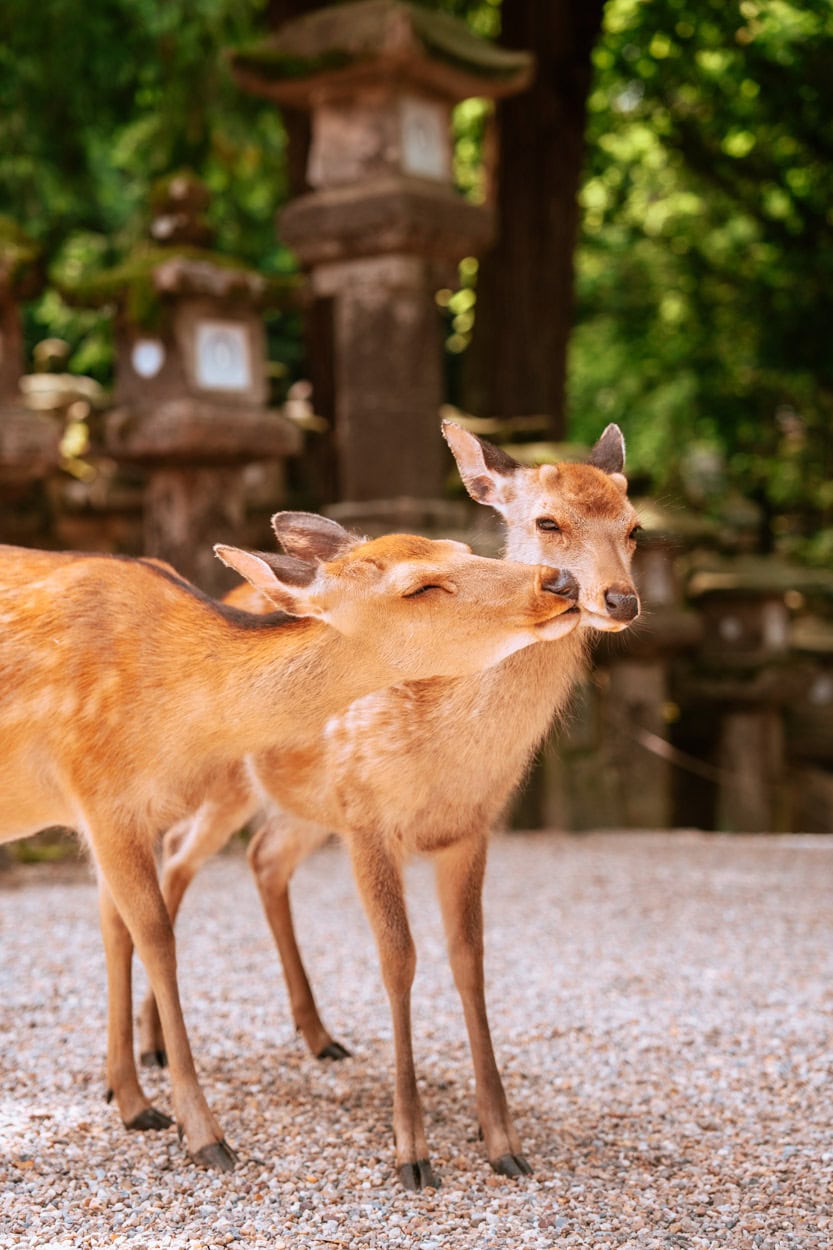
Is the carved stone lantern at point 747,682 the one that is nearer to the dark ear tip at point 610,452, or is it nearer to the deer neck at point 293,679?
the dark ear tip at point 610,452

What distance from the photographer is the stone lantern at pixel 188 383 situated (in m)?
8.07

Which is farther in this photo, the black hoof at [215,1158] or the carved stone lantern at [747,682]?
the carved stone lantern at [747,682]

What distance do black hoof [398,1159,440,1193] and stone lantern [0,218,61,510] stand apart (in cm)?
482

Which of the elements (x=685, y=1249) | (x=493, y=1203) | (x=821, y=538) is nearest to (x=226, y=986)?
(x=493, y=1203)

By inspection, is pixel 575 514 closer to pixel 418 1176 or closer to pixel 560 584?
pixel 560 584

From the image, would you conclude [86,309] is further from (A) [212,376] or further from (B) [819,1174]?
(B) [819,1174]

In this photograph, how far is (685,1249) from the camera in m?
3.28

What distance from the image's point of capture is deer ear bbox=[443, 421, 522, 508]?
367 centimetres

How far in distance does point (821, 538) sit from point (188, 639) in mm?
13737

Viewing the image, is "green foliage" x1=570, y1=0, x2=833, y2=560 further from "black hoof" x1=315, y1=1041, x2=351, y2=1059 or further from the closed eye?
the closed eye

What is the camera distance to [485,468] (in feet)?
12.1

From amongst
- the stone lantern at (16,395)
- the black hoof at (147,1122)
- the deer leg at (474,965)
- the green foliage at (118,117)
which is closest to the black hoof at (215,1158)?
the black hoof at (147,1122)

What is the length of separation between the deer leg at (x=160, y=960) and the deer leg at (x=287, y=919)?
0.95 m

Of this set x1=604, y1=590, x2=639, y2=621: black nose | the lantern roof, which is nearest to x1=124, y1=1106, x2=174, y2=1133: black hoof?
x1=604, y1=590, x2=639, y2=621: black nose
